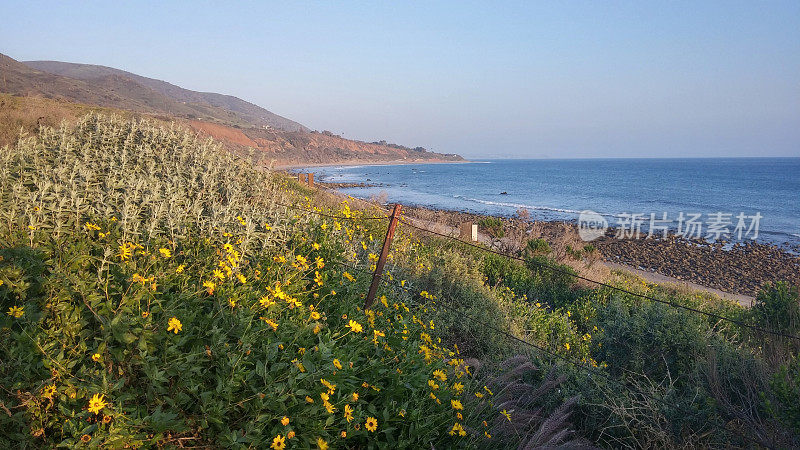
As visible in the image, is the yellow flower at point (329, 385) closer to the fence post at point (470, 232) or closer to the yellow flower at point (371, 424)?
the yellow flower at point (371, 424)

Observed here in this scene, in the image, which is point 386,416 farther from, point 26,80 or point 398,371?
point 26,80

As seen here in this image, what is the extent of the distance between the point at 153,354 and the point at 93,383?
1.15 feet

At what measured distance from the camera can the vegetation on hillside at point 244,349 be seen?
263cm

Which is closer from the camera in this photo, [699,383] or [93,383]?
[93,383]

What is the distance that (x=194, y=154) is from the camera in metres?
5.91

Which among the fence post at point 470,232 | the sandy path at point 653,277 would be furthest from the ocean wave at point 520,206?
the fence post at point 470,232

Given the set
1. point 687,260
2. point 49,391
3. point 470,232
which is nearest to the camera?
point 49,391

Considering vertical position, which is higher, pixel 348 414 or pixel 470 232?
pixel 348 414

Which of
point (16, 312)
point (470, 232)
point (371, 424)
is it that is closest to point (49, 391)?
point (16, 312)

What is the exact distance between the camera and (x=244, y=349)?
9.32ft

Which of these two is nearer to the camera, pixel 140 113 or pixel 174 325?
pixel 174 325

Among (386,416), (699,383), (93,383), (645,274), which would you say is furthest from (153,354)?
(645,274)

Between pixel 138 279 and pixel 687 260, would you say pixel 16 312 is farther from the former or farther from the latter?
pixel 687 260

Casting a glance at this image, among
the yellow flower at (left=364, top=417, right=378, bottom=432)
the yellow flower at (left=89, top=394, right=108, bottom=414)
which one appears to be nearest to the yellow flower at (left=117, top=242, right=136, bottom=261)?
the yellow flower at (left=89, top=394, right=108, bottom=414)
